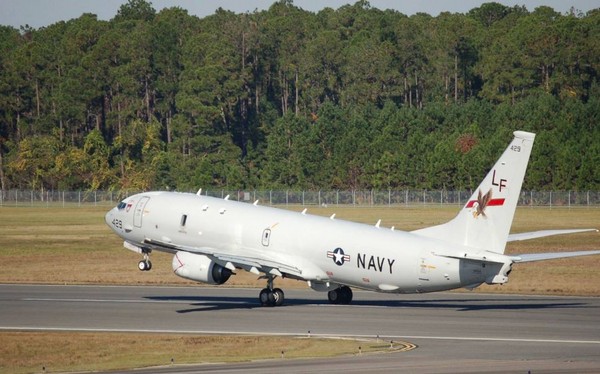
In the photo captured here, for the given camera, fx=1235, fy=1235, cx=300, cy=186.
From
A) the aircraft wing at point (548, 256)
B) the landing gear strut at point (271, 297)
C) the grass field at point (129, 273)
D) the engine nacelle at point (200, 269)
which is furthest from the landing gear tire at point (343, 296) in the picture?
the grass field at point (129, 273)

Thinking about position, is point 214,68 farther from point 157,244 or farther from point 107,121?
point 157,244

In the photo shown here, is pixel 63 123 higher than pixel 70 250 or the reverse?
higher

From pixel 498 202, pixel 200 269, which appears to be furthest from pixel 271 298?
pixel 498 202

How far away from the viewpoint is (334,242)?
48031 mm

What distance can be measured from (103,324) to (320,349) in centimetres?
1077

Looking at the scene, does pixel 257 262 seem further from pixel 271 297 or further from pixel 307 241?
A: pixel 307 241

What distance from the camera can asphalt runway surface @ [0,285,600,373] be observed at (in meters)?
33.6

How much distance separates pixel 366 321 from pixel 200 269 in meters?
7.98

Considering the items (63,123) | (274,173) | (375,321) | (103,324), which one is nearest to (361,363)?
(375,321)

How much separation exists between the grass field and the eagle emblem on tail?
760 cm

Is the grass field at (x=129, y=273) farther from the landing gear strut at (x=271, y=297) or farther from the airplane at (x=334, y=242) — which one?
the landing gear strut at (x=271, y=297)

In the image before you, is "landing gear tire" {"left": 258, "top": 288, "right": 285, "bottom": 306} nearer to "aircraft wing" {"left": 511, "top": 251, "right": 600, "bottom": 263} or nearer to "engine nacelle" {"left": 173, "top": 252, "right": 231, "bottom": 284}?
"engine nacelle" {"left": 173, "top": 252, "right": 231, "bottom": 284}

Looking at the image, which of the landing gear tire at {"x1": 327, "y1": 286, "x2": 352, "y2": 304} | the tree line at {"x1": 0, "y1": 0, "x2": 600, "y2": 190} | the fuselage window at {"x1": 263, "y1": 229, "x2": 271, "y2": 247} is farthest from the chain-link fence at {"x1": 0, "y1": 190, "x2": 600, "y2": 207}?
the fuselage window at {"x1": 263, "y1": 229, "x2": 271, "y2": 247}

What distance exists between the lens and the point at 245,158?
190 meters
